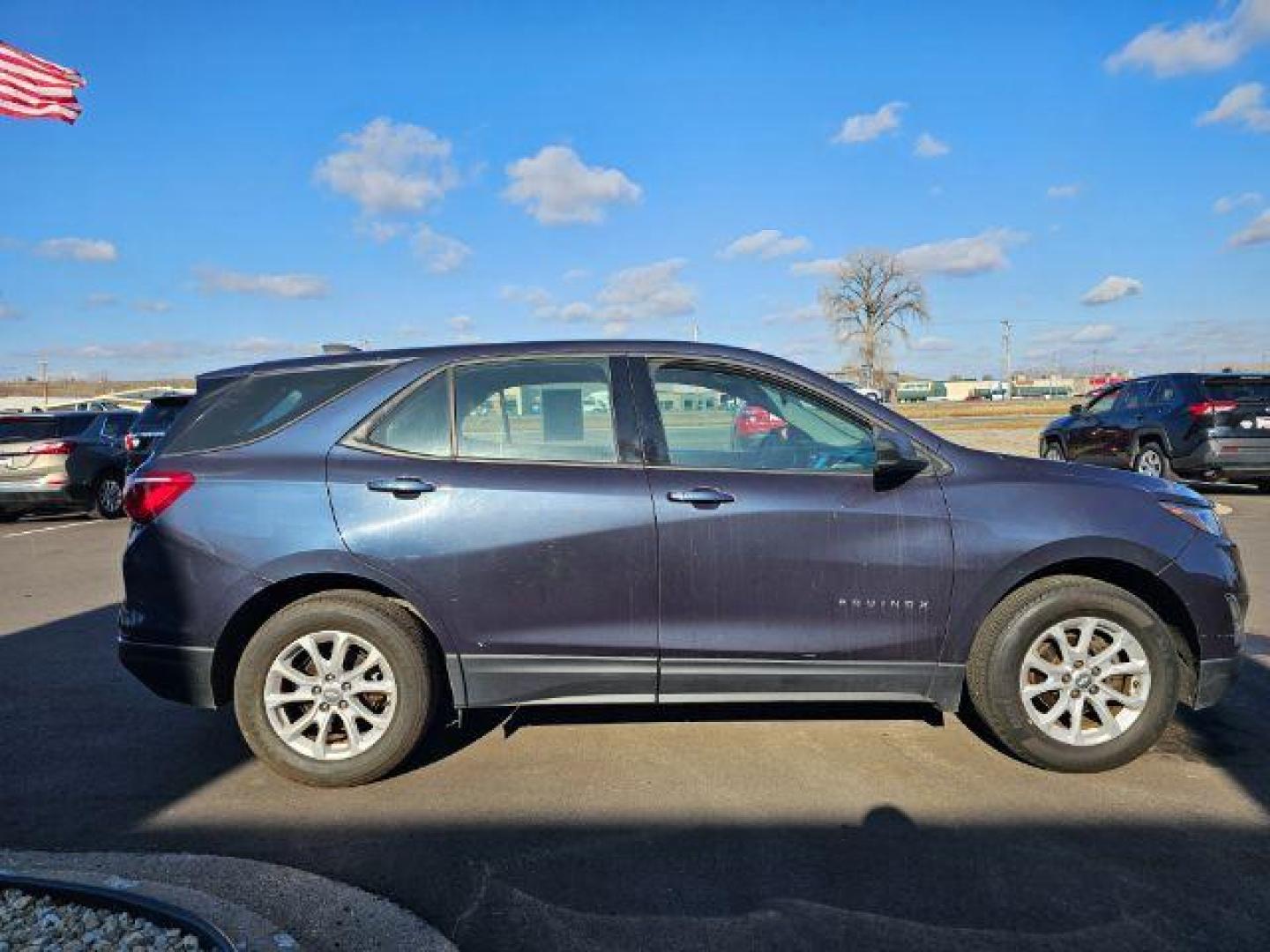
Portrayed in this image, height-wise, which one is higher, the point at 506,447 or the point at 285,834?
the point at 506,447

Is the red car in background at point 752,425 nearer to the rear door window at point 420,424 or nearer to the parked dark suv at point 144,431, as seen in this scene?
the rear door window at point 420,424

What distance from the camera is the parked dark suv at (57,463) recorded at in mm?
12453

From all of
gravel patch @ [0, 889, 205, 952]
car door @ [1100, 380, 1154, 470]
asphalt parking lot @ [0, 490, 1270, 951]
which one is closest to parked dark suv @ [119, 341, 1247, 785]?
asphalt parking lot @ [0, 490, 1270, 951]

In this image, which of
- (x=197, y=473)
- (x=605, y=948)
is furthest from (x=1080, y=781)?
(x=197, y=473)

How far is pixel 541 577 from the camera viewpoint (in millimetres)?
3691

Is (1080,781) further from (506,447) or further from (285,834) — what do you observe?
(285,834)

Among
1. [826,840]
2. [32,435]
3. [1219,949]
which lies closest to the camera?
[1219,949]

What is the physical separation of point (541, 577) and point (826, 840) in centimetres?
147

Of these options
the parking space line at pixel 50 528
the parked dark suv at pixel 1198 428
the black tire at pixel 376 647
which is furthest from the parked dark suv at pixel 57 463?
the parked dark suv at pixel 1198 428

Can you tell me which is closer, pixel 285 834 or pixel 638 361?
pixel 285 834

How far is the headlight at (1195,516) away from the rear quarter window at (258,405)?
11.6ft

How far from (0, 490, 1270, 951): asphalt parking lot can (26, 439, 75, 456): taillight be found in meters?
9.29

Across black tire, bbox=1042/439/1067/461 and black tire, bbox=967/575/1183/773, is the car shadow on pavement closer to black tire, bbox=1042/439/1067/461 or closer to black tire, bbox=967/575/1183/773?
black tire, bbox=967/575/1183/773

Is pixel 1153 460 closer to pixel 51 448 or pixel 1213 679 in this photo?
pixel 1213 679
